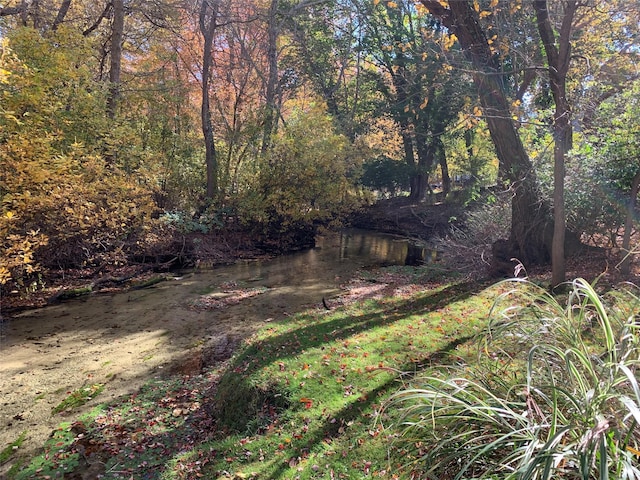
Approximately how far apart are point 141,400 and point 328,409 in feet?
8.69

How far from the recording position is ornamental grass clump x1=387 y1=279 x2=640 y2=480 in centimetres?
168

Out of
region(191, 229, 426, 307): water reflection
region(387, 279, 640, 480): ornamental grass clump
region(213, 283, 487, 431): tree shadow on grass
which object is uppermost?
region(387, 279, 640, 480): ornamental grass clump

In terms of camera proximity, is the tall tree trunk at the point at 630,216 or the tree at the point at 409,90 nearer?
the tall tree trunk at the point at 630,216

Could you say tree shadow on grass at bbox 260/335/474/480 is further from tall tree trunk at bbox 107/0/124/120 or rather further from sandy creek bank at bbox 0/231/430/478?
tall tree trunk at bbox 107/0/124/120

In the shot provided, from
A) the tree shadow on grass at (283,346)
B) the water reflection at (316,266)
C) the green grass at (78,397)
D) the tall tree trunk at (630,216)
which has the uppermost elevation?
the tall tree trunk at (630,216)

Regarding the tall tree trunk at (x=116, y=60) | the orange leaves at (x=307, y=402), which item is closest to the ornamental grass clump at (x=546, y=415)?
the orange leaves at (x=307, y=402)

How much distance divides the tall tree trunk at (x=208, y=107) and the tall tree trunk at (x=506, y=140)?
1051 centimetres

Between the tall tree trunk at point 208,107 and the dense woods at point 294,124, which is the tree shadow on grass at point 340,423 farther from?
the tall tree trunk at point 208,107

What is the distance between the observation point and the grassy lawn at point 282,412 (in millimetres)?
3355

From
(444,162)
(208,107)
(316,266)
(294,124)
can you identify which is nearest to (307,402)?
(316,266)

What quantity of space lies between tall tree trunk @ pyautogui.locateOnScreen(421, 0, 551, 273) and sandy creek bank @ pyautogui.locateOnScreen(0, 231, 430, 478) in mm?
4534

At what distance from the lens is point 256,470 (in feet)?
10.9

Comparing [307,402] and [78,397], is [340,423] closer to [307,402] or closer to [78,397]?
[307,402]

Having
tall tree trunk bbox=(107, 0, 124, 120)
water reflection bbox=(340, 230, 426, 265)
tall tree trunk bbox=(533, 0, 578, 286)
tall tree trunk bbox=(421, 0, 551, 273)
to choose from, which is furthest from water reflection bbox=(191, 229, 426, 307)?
tall tree trunk bbox=(107, 0, 124, 120)
